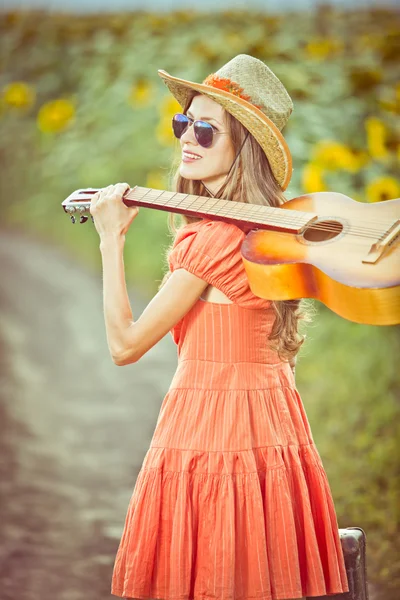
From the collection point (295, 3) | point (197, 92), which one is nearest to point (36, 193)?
point (295, 3)

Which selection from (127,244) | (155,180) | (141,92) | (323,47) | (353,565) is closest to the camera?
(353,565)

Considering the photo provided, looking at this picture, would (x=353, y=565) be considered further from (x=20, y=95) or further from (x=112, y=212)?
(x=20, y=95)

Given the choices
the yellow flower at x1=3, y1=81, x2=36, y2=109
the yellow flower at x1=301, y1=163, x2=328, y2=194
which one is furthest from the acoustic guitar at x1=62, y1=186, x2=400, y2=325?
the yellow flower at x1=3, y1=81, x2=36, y2=109

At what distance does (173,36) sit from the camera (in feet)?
17.2

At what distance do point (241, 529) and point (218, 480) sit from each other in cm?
11

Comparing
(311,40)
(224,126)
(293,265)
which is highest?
(311,40)

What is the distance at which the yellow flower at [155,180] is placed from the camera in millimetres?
4766

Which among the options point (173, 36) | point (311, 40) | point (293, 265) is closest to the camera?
point (293, 265)

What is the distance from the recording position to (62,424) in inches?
194

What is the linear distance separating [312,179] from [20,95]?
6.66ft

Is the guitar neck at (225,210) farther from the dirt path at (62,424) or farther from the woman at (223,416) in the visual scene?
the dirt path at (62,424)

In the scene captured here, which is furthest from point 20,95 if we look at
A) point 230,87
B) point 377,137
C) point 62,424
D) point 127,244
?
point 230,87

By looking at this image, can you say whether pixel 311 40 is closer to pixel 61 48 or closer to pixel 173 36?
pixel 173 36

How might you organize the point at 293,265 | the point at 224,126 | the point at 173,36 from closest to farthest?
1. the point at 293,265
2. the point at 224,126
3. the point at 173,36
